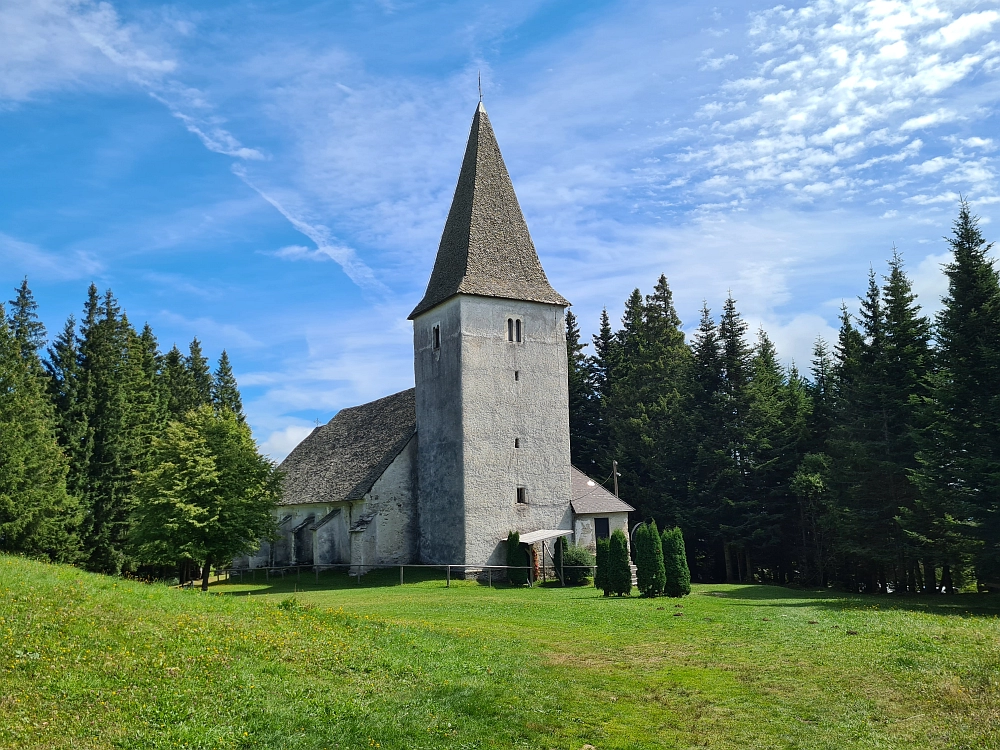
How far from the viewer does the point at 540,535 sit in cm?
3288

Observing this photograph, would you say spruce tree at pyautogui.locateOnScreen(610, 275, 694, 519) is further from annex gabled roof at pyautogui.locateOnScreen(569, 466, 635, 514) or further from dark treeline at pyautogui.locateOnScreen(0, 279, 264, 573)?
dark treeline at pyautogui.locateOnScreen(0, 279, 264, 573)

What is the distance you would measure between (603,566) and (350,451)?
68.3ft

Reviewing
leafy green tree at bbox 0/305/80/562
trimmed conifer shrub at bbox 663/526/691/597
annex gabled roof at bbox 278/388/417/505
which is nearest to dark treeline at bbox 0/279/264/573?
leafy green tree at bbox 0/305/80/562

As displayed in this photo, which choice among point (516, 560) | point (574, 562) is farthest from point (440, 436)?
point (574, 562)

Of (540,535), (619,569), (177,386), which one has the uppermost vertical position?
(177,386)

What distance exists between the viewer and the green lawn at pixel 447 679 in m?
9.30

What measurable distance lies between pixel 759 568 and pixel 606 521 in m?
14.6

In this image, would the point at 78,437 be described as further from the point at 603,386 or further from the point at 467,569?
the point at 603,386

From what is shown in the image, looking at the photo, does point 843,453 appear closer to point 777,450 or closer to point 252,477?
point 777,450

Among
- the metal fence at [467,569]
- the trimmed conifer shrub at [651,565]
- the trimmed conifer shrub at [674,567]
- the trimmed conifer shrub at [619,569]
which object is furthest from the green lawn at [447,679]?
the metal fence at [467,569]

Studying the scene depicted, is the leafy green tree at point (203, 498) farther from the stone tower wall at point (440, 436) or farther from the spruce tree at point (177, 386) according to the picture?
the spruce tree at point (177, 386)

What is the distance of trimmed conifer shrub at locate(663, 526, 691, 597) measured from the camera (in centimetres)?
2519

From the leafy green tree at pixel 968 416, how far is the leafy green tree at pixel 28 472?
1454 inches

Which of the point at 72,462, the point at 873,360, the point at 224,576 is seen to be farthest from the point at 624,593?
the point at 72,462
